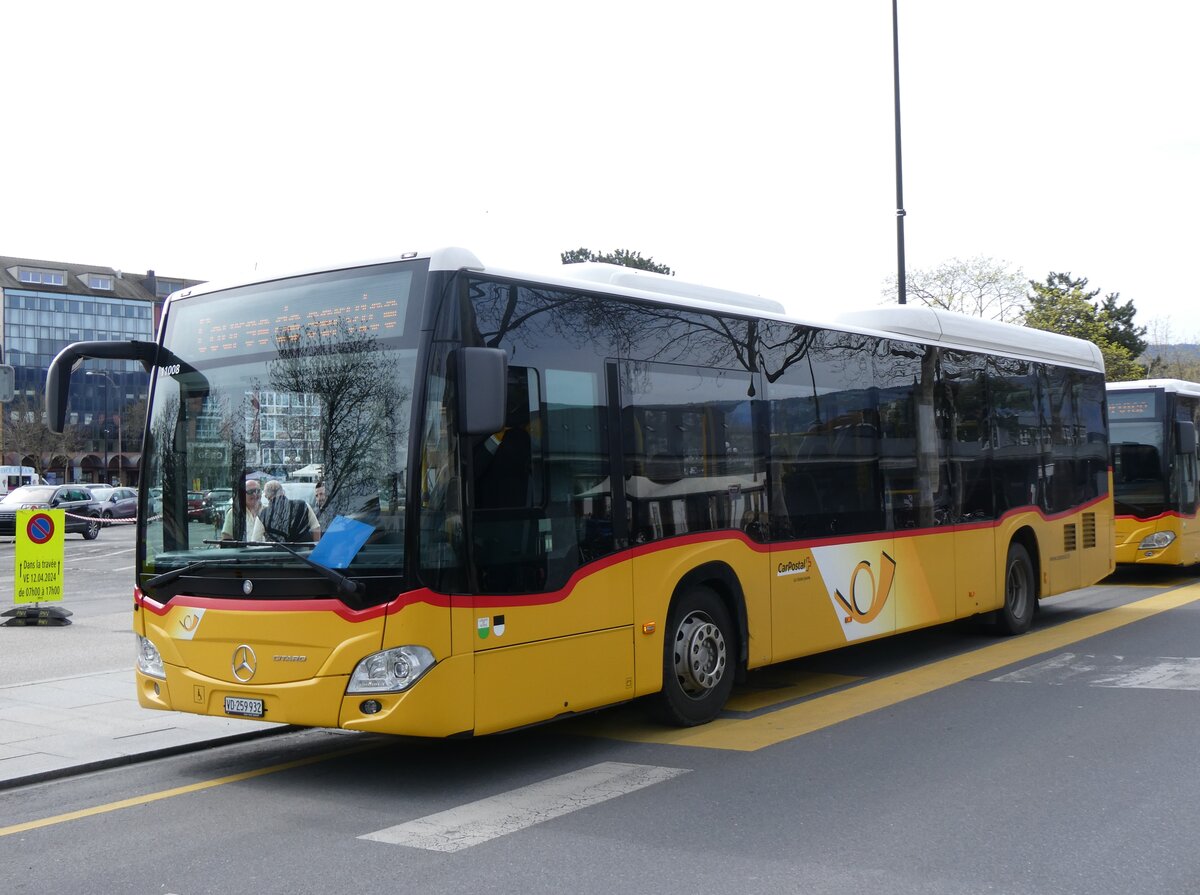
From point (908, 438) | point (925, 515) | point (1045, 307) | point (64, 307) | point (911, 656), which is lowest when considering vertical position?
point (911, 656)

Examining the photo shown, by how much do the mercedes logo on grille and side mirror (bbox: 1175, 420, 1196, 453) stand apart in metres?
16.1

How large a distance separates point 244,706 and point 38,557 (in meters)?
9.50

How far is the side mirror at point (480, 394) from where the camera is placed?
6.52 meters

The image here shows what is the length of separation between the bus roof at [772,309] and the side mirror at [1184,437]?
13.3 ft

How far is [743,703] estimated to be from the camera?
9578 mm

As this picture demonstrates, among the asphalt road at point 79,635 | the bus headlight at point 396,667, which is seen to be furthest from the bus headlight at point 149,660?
the asphalt road at point 79,635

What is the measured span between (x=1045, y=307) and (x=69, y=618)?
39.5 metres

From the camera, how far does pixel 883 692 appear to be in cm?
991

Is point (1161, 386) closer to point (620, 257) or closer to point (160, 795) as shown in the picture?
point (160, 795)

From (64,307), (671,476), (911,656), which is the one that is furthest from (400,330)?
(64,307)

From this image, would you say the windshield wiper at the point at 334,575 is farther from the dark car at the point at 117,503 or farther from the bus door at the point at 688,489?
the dark car at the point at 117,503

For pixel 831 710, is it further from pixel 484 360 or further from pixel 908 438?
pixel 484 360

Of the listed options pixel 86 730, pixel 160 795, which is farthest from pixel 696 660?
pixel 86 730

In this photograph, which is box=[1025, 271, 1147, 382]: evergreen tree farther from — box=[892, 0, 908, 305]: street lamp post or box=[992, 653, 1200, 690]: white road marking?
box=[992, 653, 1200, 690]: white road marking
